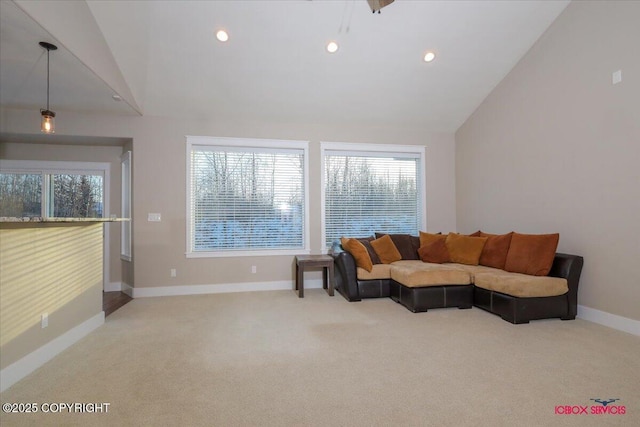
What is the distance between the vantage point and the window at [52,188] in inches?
198

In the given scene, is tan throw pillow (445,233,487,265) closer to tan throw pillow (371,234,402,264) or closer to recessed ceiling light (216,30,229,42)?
tan throw pillow (371,234,402,264)

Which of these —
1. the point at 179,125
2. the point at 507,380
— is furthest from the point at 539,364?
the point at 179,125

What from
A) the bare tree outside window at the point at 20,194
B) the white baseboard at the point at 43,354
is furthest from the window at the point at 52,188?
the white baseboard at the point at 43,354

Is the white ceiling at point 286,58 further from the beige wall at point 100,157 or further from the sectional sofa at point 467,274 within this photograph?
the sectional sofa at point 467,274

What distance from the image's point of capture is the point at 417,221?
5730 millimetres

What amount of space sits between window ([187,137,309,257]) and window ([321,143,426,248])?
1.58 feet

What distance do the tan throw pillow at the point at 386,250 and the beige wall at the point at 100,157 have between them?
420 cm

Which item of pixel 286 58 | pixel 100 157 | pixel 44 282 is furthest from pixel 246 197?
pixel 44 282

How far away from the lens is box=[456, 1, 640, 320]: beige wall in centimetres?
314

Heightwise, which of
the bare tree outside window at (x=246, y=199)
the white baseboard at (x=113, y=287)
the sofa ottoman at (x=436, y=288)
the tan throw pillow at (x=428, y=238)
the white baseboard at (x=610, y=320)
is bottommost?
the white baseboard at (x=113, y=287)

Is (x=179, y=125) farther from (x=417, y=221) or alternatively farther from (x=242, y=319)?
(x=417, y=221)

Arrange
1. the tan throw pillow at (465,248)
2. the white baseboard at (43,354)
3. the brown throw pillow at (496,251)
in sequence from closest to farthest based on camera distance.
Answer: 1. the white baseboard at (43,354)
2. the brown throw pillow at (496,251)
3. the tan throw pillow at (465,248)

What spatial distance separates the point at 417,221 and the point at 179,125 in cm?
435

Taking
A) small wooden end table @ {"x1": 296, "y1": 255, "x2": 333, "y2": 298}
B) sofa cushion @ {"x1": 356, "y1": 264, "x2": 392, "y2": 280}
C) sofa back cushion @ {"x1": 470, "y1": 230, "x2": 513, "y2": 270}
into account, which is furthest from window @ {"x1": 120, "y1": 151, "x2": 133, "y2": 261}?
sofa back cushion @ {"x1": 470, "y1": 230, "x2": 513, "y2": 270}
